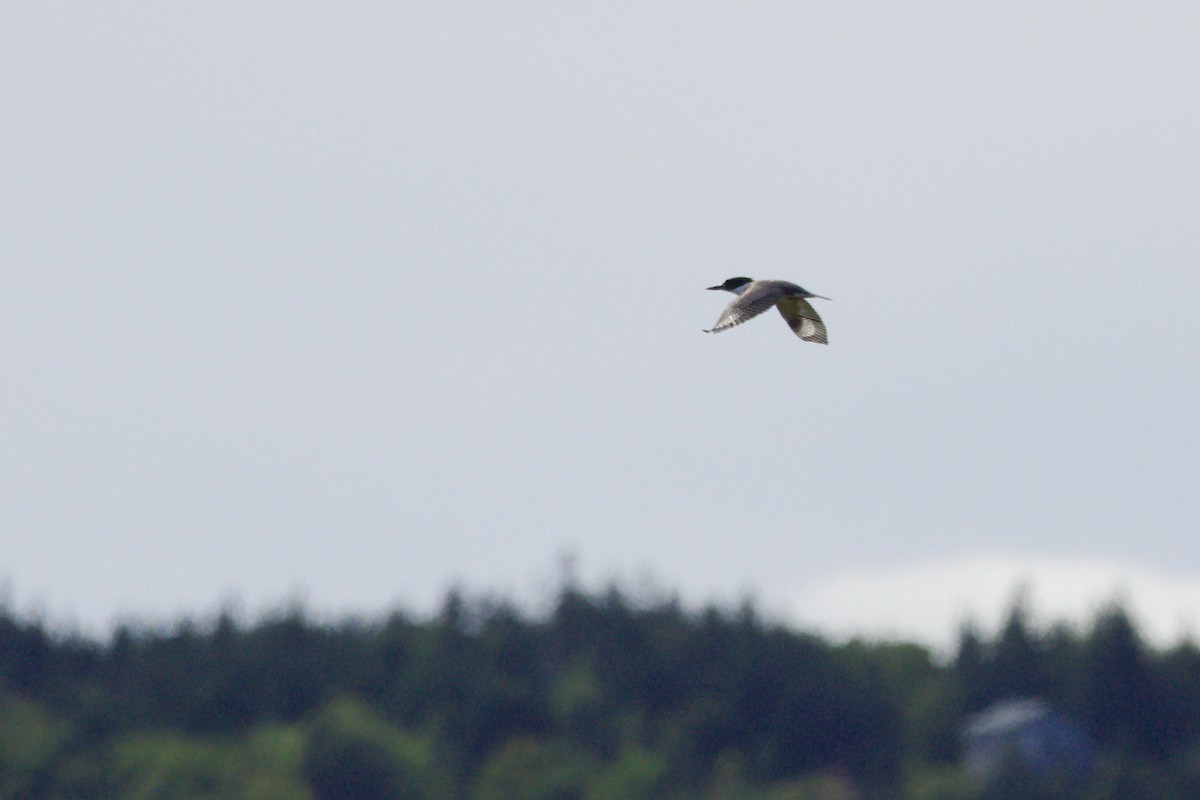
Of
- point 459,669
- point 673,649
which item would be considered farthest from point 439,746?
point 673,649

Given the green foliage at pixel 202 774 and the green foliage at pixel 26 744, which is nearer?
the green foliage at pixel 202 774

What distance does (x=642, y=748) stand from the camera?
159250mm

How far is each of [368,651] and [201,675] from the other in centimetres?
1256

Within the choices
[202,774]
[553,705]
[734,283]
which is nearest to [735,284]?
[734,283]

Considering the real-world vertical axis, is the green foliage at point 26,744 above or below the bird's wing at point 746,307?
above

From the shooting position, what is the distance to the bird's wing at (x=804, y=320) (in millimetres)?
31594

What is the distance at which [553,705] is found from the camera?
16400 cm

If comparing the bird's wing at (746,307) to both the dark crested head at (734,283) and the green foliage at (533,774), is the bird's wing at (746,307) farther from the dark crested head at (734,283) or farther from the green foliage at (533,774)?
the green foliage at (533,774)

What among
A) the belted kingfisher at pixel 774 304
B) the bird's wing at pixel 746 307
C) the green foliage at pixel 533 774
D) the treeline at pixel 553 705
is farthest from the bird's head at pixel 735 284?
the green foliage at pixel 533 774

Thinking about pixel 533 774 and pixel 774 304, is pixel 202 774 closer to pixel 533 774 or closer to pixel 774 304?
pixel 533 774

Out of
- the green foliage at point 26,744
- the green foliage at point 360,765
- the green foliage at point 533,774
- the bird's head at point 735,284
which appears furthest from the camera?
the green foliage at point 26,744

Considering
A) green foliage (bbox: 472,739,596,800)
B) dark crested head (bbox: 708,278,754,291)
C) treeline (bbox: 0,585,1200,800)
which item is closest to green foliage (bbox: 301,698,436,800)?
treeline (bbox: 0,585,1200,800)

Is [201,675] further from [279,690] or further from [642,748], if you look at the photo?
[642,748]

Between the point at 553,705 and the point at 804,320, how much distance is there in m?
134
